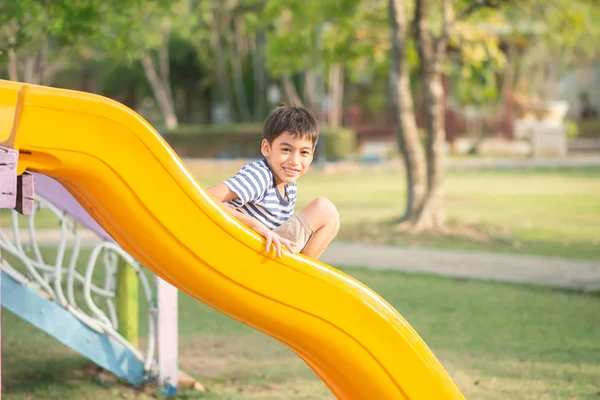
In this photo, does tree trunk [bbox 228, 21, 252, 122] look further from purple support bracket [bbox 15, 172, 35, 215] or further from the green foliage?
purple support bracket [bbox 15, 172, 35, 215]

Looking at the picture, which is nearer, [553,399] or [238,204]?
[238,204]

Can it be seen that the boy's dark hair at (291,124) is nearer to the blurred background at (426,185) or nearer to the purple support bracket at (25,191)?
the purple support bracket at (25,191)

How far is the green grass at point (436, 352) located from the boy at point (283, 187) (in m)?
1.72

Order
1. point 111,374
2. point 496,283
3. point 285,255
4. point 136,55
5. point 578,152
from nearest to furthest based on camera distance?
point 285,255
point 111,374
point 496,283
point 136,55
point 578,152

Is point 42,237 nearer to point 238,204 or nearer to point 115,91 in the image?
point 238,204

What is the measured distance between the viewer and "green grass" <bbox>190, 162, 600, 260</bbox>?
37.9ft

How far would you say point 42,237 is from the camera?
1135cm

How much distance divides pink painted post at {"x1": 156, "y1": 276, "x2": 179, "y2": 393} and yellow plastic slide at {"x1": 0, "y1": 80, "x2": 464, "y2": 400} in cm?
161

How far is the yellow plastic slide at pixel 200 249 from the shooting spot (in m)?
3.12

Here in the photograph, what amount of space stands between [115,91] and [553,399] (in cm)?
3637

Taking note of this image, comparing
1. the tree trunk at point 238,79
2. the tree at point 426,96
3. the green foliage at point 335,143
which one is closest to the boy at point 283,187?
the tree at point 426,96

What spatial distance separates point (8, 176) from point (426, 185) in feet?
32.9

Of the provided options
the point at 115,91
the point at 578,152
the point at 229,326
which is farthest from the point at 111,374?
the point at 115,91

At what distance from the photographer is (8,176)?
301cm
